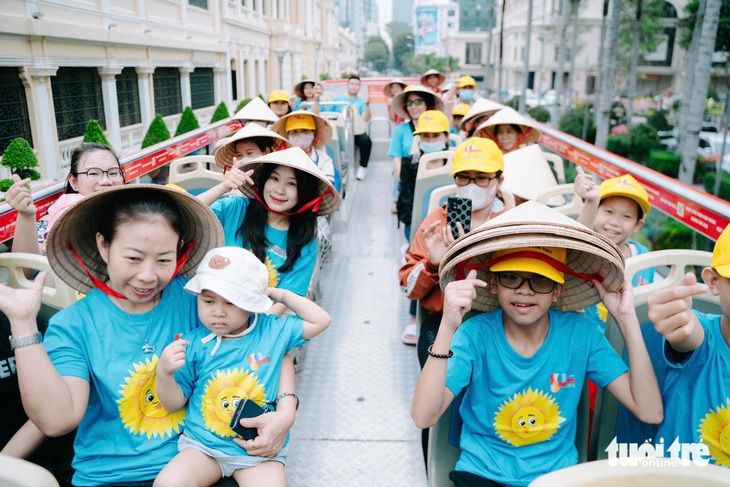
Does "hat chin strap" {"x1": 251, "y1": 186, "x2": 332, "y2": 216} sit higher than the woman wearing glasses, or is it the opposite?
the woman wearing glasses

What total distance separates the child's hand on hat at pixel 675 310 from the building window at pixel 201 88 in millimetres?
22212

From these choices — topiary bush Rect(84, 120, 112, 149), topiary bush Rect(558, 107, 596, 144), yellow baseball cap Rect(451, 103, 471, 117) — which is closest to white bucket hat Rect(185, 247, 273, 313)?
yellow baseball cap Rect(451, 103, 471, 117)

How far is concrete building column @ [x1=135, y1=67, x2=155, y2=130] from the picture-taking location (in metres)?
16.8

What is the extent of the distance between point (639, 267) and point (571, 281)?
440 mm

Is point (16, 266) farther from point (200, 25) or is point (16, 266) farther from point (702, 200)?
point (200, 25)

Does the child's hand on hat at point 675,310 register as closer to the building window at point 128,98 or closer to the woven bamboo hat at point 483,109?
the woven bamboo hat at point 483,109

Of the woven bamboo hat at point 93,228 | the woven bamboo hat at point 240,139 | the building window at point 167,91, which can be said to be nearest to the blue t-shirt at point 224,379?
the woven bamboo hat at point 93,228

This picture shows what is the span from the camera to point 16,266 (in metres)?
2.29

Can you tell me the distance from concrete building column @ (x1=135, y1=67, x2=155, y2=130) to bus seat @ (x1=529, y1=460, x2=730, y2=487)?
17.5 metres

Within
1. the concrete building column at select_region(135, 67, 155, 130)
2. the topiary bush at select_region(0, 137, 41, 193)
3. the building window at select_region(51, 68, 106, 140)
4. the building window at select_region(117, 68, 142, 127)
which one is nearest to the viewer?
the topiary bush at select_region(0, 137, 41, 193)

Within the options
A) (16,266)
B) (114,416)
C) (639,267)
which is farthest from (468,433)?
(16,266)

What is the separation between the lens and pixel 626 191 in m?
2.77

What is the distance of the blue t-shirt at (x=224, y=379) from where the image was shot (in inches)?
79.4

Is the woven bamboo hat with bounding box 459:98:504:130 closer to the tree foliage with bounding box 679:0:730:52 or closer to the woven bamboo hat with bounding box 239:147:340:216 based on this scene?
the woven bamboo hat with bounding box 239:147:340:216
